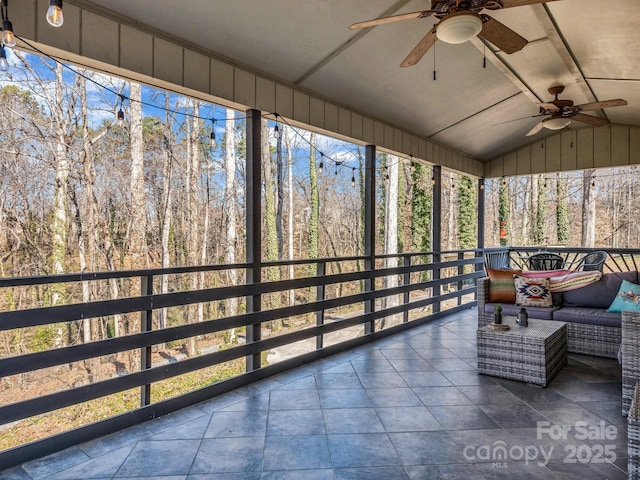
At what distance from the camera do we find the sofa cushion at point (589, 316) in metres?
3.91

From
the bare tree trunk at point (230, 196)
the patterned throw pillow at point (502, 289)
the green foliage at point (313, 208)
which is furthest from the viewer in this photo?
the green foliage at point (313, 208)

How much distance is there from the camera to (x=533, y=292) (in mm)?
4496

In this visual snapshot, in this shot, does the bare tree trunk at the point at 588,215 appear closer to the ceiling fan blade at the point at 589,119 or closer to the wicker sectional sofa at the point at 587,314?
the ceiling fan blade at the point at 589,119

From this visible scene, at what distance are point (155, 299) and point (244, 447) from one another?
1181 millimetres

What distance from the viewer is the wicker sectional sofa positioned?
155 inches

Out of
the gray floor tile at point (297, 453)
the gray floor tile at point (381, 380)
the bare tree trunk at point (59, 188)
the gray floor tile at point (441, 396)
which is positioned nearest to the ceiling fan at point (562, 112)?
the gray floor tile at point (441, 396)

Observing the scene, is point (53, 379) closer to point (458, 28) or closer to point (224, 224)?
point (224, 224)

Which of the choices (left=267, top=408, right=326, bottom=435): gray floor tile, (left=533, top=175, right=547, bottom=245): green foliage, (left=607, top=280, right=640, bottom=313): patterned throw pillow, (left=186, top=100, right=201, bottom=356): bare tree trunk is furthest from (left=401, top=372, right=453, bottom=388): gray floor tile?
(left=533, top=175, right=547, bottom=245): green foliage

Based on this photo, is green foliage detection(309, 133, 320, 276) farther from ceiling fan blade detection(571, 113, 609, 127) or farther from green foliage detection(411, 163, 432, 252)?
ceiling fan blade detection(571, 113, 609, 127)

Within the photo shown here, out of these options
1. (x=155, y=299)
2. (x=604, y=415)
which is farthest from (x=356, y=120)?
(x=604, y=415)

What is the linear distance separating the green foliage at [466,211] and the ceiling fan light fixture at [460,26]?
9.60 m

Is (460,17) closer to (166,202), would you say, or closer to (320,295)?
(320,295)

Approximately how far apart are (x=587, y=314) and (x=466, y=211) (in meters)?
7.95

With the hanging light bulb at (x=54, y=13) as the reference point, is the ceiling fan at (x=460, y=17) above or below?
above
